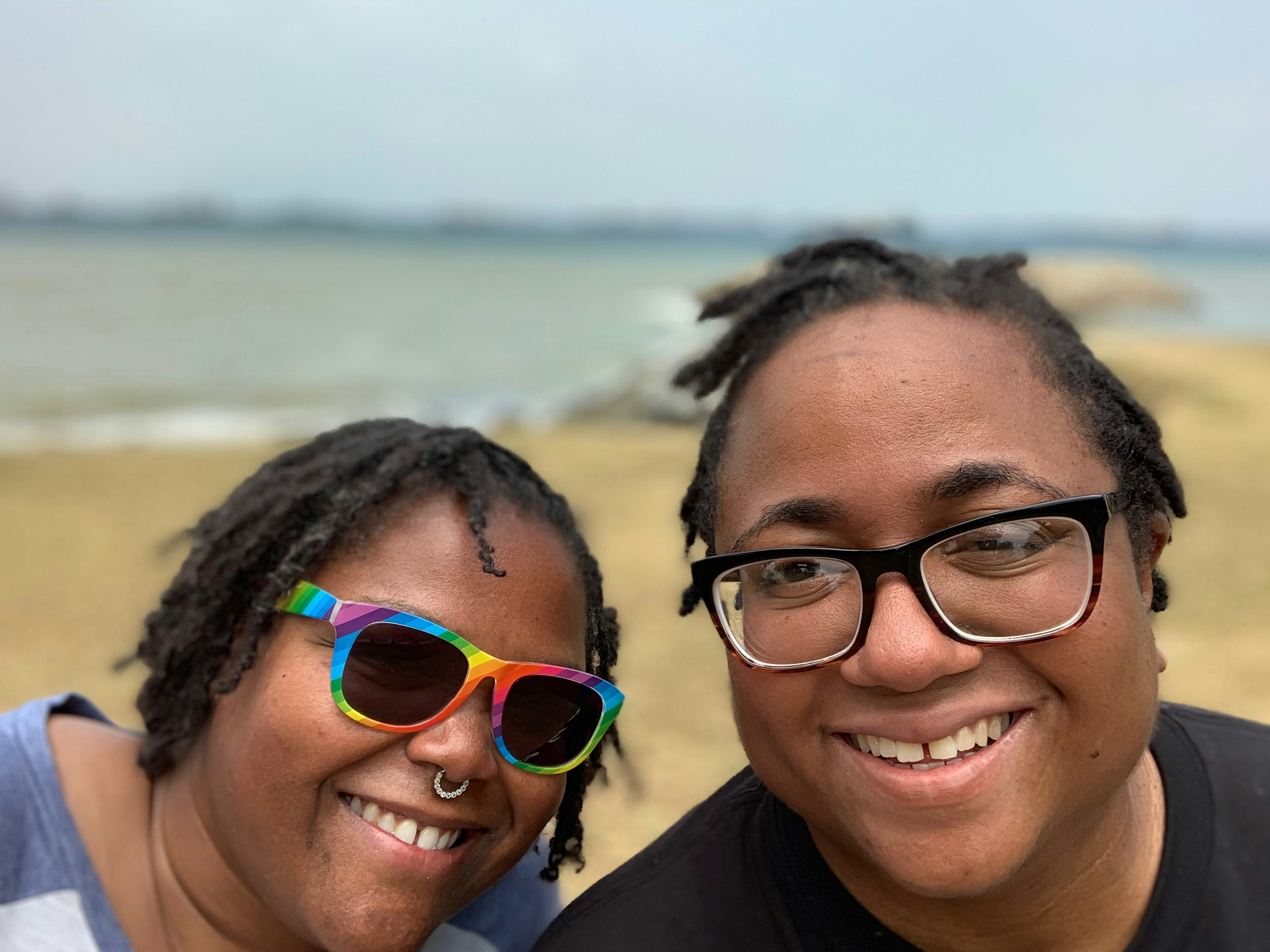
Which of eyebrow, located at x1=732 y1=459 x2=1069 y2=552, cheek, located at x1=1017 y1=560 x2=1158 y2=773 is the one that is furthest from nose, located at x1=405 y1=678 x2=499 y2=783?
cheek, located at x1=1017 y1=560 x2=1158 y2=773

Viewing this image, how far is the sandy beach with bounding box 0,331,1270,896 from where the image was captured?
16.0 feet

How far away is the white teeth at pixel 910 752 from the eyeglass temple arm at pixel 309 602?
112cm

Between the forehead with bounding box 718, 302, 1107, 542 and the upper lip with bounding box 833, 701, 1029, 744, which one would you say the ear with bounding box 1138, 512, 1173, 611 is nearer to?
the forehead with bounding box 718, 302, 1107, 542

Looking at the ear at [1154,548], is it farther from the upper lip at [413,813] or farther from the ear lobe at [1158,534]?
the upper lip at [413,813]

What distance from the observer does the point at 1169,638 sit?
5637mm

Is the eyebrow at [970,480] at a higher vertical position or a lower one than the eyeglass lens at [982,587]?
higher

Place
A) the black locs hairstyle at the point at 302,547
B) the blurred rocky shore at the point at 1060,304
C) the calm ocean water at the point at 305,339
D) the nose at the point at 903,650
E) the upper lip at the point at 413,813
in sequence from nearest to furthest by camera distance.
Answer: the nose at the point at 903,650
the upper lip at the point at 413,813
the black locs hairstyle at the point at 302,547
the blurred rocky shore at the point at 1060,304
the calm ocean water at the point at 305,339

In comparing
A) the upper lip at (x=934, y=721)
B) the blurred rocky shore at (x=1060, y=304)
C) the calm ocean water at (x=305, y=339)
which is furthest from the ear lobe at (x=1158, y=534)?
the calm ocean water at (x=305, y=339)

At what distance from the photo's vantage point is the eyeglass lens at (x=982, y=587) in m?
1.62

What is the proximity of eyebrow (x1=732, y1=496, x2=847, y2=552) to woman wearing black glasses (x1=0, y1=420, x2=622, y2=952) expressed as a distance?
627 mm

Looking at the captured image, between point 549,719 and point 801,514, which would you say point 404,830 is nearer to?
point 549,719

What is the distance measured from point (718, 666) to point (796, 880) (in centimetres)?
378

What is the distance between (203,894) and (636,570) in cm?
522

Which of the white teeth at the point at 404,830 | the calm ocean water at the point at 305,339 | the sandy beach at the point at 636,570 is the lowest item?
the calm ocean water at the point at 305,339
